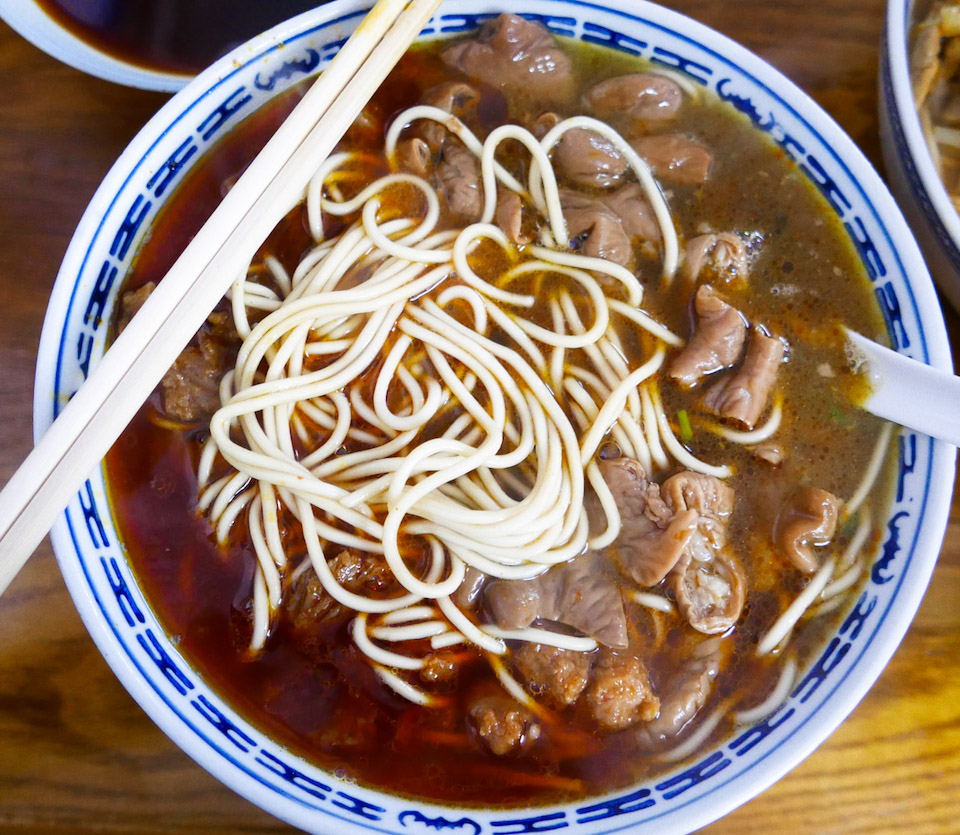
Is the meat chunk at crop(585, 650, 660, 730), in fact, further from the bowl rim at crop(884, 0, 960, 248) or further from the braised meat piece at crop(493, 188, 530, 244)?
the bowl rim at crop(884, 0, 960, 248)

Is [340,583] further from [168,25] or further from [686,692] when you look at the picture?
[168,25]

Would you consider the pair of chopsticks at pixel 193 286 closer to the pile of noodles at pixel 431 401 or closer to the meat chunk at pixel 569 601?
the pile of noodles at pixel 431 401

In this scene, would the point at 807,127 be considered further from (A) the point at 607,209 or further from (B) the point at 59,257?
(B) the point at 59,257

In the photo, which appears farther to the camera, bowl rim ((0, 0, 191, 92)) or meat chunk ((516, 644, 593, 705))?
bowl rim ((0, 0, 191, 92))

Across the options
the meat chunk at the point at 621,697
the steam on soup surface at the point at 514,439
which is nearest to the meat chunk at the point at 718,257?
the steam on soup surface at the point at 514,439

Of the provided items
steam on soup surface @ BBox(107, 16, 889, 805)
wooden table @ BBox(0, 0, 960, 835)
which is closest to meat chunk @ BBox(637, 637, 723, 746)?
steam on soup surface @ BBox(107, 16, 889, 805)

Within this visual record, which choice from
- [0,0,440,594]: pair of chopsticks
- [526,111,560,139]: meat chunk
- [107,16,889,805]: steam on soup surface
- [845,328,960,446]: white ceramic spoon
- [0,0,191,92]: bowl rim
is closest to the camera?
[0,0,440,594]: pair of chopsticks
